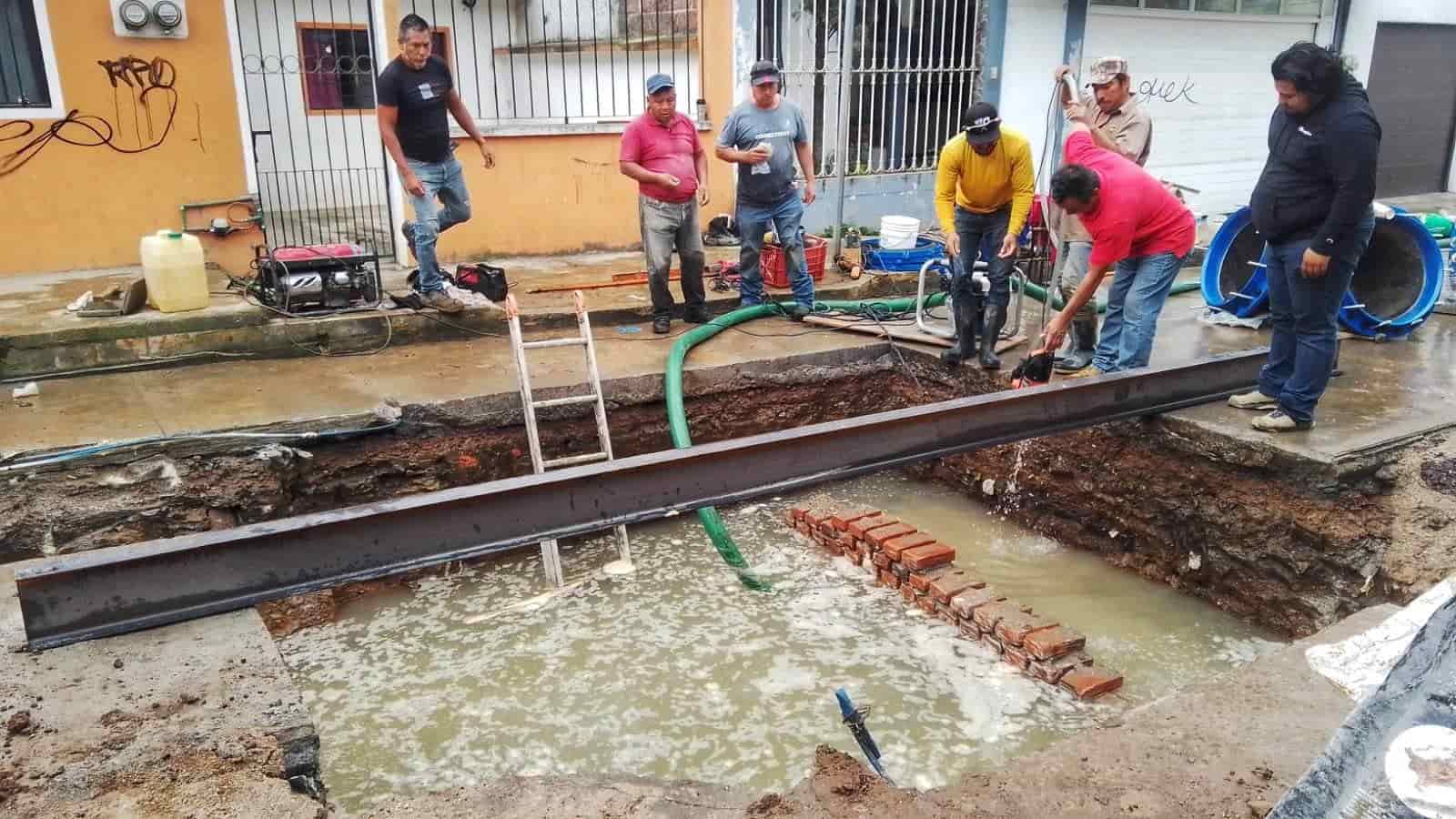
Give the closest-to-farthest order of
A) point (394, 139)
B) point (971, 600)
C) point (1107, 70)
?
point (971, 600)
point (1107, 70)
point (394, 139)

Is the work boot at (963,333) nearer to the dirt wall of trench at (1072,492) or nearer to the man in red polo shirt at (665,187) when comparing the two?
the dirt wall of trench at (1072,492)

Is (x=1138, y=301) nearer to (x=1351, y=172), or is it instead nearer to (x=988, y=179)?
(x=988, y=179)

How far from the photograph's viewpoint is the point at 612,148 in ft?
31.4

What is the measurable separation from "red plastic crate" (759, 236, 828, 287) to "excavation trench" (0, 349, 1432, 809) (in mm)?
1869

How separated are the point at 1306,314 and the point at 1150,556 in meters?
1.66

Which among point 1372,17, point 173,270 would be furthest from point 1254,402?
point 1372,17

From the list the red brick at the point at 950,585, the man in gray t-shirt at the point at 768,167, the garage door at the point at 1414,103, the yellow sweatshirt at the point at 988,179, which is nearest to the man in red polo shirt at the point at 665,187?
the man in gray t-shirt at the point at 768,167

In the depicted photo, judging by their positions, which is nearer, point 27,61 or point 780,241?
point 27,61

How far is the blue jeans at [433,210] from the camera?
22.9ft

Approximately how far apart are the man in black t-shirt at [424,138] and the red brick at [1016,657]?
451 centimetres

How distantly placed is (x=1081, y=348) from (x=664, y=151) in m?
3.15

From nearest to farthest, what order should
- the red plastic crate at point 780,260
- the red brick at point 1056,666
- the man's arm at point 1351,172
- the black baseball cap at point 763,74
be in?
1. the man's arm at point 1351,172
2. the red brick at point 1056,666
3. the black baseball cap at point 763,74
4. the red plastic crate at point 780,260

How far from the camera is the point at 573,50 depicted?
10266 millimetres

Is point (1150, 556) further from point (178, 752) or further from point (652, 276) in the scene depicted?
point (178, 752)
